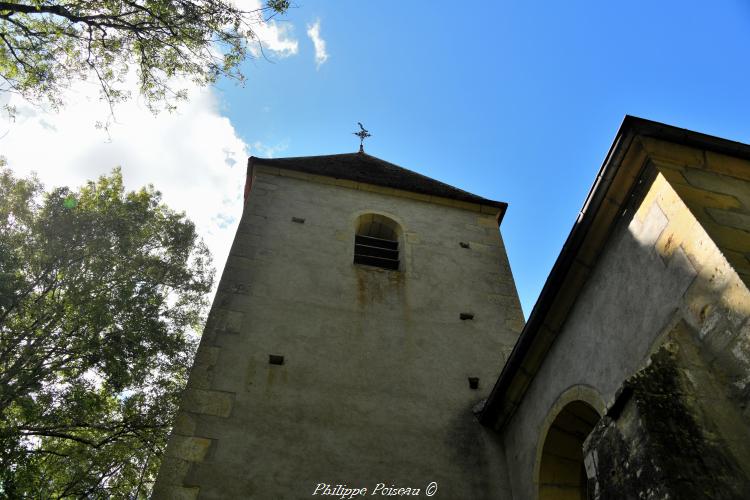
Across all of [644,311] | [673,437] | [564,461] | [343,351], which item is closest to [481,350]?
[343,351]

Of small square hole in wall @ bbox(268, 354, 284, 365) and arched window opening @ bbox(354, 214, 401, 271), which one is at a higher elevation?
arched window opening @ bbox(354, 214, 401, 271)

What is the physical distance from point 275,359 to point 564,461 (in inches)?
A: 126

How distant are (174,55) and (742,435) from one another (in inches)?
300

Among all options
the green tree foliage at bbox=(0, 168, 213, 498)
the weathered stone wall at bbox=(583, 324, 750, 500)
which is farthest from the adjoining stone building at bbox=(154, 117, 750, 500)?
the green tree foliage at bbox=(0, 168, 213, 498)

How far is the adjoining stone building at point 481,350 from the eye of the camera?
2879 millimetres

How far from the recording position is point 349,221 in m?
8.71

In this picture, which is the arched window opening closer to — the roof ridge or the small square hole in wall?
the roof ridge

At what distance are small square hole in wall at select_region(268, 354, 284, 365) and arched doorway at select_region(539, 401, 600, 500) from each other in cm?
294

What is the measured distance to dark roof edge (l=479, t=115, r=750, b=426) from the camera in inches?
148

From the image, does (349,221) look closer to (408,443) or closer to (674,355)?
(408,443)

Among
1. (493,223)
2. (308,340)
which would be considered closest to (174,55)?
(308,340)

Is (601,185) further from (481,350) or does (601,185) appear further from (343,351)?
(343,351)

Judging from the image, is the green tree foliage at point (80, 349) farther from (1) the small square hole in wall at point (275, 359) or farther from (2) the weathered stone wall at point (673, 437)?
(2) the weathered stone wall at point (673, 437)

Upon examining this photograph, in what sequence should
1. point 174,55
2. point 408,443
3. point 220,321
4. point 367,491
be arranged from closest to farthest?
point 367,491
point 408,443
point 220,321
point 174,55
